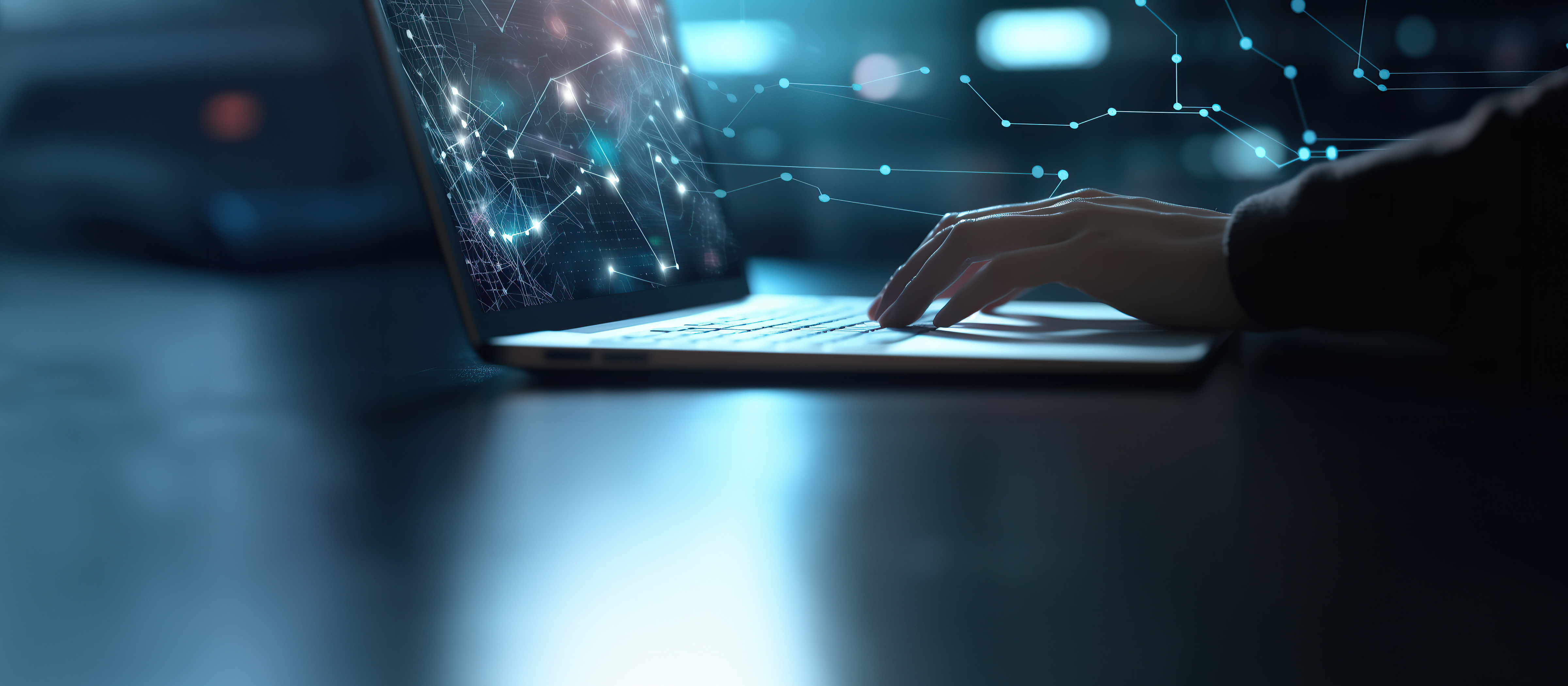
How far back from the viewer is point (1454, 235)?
505 mm

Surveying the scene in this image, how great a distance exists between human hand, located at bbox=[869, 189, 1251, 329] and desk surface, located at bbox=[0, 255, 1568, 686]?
16 cm

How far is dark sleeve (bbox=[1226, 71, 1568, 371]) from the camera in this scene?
1.60 feet

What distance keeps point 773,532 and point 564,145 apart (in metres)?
0.62

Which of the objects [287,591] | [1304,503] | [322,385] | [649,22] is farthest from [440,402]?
[649,22]

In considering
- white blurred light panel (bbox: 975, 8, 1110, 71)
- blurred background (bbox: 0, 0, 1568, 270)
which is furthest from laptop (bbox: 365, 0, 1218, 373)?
white blurred light panel (bbox: 975, 8, 1110, 71)

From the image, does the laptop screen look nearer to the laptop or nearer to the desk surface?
the laptop

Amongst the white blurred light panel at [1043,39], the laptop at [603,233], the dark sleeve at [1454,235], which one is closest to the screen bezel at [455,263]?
the laptop at [603,233]

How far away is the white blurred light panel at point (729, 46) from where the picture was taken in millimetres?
1638

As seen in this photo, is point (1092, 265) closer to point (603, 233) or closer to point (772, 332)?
point (772, 332)


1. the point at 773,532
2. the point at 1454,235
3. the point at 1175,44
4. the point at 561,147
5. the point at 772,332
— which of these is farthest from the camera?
A: the point at 1175,44

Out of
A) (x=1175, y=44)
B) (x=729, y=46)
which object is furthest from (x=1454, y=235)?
(x=729, y=46)

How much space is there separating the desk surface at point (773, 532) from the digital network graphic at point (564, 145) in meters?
0.22

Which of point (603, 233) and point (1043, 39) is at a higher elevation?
point (1043, 39)

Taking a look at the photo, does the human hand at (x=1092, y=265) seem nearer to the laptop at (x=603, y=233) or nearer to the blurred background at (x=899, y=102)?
the laptop at (x=603, y=233)
